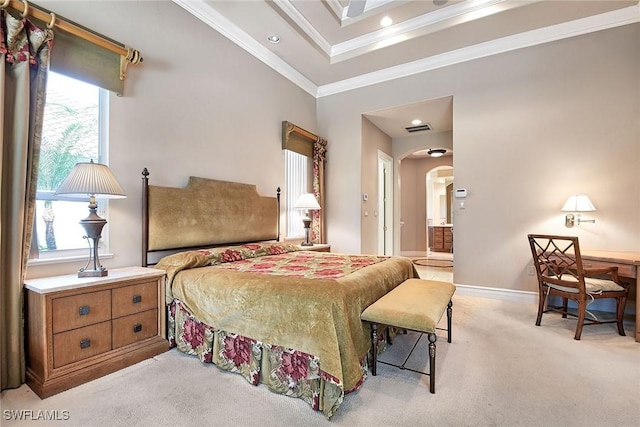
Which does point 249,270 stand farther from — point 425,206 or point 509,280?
point 425,206

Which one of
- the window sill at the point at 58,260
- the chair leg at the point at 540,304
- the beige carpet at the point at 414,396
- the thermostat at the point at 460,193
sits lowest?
the beige carpet at the point at 414,396

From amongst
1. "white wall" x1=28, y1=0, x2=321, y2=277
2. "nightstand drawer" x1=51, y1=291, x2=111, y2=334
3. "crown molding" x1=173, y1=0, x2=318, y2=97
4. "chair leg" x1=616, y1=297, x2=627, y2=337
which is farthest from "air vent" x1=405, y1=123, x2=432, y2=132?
"nightstand drawer" x1=51, y1=291, x2=111, y2=334

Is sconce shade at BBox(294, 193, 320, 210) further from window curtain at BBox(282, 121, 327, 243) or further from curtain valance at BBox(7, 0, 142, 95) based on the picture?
curtain valance at BBox(7, 0, 142, 95)

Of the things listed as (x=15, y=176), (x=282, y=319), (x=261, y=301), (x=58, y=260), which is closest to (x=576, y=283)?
(x=282, y=319)

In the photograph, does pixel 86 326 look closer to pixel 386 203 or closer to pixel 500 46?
pixel 500 46

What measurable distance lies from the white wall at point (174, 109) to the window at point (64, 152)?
0.11 m

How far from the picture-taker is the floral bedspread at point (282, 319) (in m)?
1.64

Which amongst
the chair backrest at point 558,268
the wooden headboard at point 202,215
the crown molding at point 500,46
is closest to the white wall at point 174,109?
the wooden headboard at point 202,215

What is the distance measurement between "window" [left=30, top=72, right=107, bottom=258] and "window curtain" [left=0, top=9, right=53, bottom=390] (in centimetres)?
19

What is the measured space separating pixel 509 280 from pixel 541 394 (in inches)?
93.3

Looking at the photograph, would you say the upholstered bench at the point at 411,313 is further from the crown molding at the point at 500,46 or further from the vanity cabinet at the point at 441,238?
the vanity cabinet at the point at 441,238

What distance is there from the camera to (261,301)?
1.86 metres

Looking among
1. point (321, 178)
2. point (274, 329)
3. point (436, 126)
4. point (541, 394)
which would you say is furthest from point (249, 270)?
point (436, 126)

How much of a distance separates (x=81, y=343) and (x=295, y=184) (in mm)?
3381
